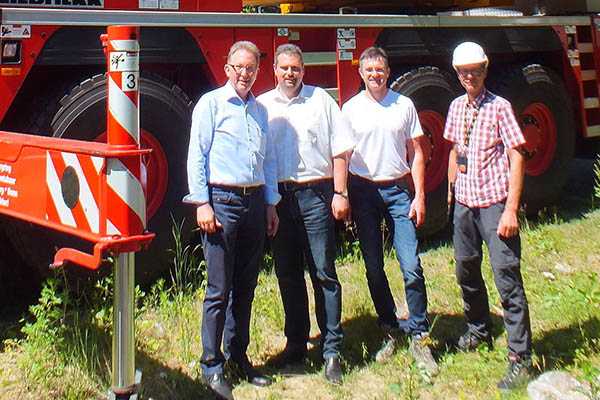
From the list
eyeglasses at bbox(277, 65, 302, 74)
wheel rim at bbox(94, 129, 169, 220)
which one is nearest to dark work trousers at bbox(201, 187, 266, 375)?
eyeglasses at bbox(277, 65, 302, 74)

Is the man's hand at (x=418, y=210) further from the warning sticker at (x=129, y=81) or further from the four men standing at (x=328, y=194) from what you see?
the warning sticker at (x=129, y=81)

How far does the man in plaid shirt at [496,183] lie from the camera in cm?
374

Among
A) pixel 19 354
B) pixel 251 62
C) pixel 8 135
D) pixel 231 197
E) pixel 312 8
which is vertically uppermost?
pixel 312 8

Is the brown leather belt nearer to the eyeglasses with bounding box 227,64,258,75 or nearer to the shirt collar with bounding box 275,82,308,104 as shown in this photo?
the shirt collar with bounding box 275,82,308,104

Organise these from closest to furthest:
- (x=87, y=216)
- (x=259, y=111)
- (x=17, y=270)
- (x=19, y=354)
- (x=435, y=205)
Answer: (x=87, y=216)
(x=259, y=111)
(x=19, y=354)
(x=17, y=270)
(x=435, y=205)

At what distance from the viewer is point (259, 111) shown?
3756 millimetres

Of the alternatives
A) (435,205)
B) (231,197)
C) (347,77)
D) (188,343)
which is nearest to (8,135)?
(231,197)

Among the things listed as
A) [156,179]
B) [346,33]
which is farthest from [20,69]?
[346,33]

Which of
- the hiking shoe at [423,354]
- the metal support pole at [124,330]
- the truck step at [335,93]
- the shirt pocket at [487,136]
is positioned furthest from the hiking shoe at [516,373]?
the truck step at [335,93]

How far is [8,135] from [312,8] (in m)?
3.91

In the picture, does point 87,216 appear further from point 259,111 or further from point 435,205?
point 435,205

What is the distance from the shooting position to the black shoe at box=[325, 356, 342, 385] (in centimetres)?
386

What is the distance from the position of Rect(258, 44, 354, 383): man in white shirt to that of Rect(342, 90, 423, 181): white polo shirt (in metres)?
0.26

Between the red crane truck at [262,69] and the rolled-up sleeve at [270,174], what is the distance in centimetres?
57
